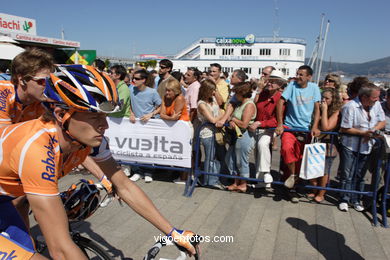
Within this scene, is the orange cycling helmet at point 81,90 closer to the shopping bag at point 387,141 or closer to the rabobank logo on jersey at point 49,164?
the rabobank logo on jersey at point 49,164

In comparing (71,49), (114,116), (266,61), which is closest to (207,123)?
(114,116)

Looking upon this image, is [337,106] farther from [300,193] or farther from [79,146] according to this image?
[79,146]

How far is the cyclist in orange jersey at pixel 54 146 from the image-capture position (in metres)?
1.38

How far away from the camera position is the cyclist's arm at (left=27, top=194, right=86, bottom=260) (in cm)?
136

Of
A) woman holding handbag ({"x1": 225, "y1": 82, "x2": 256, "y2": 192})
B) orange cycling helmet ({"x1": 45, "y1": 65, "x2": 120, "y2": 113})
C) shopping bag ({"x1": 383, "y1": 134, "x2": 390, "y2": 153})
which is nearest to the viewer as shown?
orange cycling helmet ({"x1": 45, "y1": 65, "x2": 120, "y2": 113})

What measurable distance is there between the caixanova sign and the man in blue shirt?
105 ft

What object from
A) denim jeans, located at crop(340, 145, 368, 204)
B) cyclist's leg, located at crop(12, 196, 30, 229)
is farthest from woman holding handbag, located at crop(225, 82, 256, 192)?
cyclist's leg, located at crop(12, 196, 30, 229)

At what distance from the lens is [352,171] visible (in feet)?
15.7

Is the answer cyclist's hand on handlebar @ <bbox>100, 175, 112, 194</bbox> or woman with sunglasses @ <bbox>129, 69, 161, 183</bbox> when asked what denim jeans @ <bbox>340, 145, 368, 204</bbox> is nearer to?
woman with sunglasses @ <bbox>129, 69, 161, 183</bbox>

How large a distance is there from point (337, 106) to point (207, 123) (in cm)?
228

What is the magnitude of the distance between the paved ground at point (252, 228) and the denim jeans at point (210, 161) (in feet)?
1.02

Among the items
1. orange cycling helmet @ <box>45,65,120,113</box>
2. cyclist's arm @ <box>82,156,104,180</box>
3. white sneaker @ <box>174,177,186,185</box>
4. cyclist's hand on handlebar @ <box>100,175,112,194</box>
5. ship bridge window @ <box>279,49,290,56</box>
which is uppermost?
ship bridge window @ <box>279,49,290,56</box>

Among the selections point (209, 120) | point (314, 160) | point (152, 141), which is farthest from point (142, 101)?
point (314, 160)

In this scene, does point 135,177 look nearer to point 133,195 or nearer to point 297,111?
point 297,111
